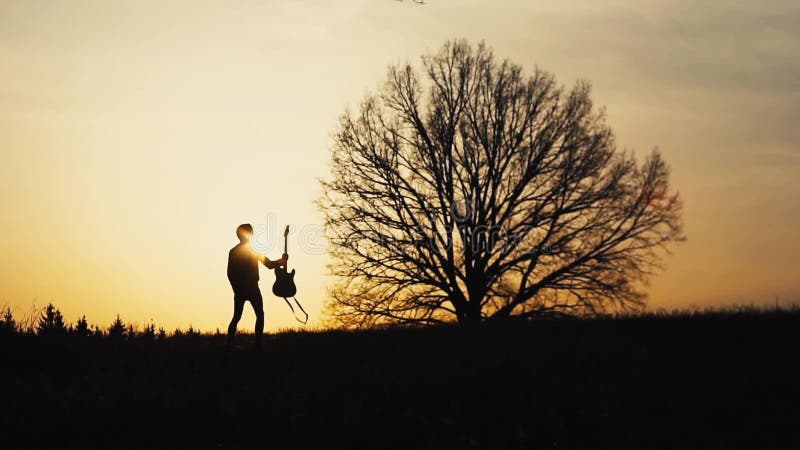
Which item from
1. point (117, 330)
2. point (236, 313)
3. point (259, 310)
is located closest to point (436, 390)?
point (259, 310)

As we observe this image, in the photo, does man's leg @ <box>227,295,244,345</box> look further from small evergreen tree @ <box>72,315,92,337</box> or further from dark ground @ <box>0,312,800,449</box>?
small evergreen tree @ <box>72,315,92,337</box>

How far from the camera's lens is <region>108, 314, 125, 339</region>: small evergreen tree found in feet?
64.6

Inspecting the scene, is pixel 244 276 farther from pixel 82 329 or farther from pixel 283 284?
pixel 82 329

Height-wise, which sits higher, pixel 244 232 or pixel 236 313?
pixel 244 232

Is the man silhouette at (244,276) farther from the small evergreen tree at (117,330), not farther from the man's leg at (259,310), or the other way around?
the small evergreen tree at (117,330)

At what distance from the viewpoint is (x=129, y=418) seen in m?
12.2

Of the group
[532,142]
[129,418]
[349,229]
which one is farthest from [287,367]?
[532,142]

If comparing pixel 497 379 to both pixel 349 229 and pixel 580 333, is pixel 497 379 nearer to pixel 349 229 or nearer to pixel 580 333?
pixel 580 333

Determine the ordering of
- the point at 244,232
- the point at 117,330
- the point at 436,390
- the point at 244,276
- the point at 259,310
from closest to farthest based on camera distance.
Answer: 1. the point at 436,390
2. the point at 244,276
3. the point at 259,310
4. the point at 244,232
5. the point at 117,330

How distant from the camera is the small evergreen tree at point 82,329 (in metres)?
20.1

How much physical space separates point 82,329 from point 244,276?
7112 mm

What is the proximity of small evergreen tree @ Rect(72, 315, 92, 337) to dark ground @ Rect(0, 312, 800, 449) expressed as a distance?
2.60 metres

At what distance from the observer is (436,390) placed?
43.8ft

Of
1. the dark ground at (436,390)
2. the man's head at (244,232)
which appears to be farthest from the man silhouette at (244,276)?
the dark ground at (436,390)
